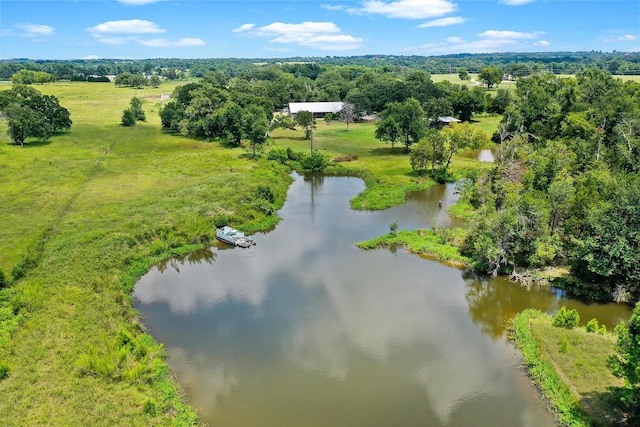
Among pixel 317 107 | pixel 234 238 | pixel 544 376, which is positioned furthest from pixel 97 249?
pixel 317 107

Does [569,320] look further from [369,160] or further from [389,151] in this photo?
[389,151]

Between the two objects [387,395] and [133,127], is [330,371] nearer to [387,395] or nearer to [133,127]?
[387,395]

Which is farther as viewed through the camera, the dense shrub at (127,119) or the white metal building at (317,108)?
the white metal building at (317,108)

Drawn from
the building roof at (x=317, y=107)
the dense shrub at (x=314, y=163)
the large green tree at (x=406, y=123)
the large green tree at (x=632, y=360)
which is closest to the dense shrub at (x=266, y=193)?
the dense shrub at (x=314, y=163)

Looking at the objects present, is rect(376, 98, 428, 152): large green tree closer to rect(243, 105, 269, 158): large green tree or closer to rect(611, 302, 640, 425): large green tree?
rect(243, 105, 269, 158): large green tree

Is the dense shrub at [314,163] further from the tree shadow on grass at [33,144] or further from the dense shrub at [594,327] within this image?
the tree shadow on grass at [33,144]

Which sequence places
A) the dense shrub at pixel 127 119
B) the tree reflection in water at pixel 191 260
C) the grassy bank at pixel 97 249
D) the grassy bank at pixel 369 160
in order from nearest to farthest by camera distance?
1. the grassy bank at pixel 97 249
2. the tree reflection in water at pixel 191 260
3. the grassy bank at pixel 369 160
4. the dense shrub at pixel 127 119

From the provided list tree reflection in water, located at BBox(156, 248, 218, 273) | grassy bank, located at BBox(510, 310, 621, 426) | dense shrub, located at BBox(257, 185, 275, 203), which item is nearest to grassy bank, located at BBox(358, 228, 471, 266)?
grassy bank, located at BBox(510, 310, 621, 426)
